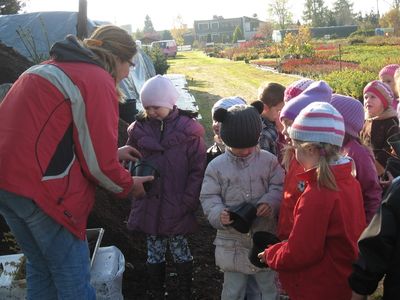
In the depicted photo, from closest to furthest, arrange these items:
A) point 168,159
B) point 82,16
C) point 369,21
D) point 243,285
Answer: point 243,285 < point 168,159 < point 82,16 < point 369,21

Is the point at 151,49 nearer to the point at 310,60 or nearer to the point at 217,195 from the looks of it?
the point at 310,60

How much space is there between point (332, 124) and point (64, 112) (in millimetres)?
1239

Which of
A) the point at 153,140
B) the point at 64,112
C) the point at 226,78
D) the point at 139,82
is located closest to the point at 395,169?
the point at 153,140

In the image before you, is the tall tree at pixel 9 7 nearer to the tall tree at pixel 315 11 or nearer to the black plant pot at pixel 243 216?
the black plant pot at pixel 243 216

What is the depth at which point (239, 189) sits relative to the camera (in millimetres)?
2703

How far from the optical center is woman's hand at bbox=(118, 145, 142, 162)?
2934 millimetres

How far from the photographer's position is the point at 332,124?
2150 mm

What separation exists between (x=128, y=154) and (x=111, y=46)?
785mm

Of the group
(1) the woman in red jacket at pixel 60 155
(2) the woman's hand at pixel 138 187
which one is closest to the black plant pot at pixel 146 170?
(2) the woman's hand at pixel 138 187

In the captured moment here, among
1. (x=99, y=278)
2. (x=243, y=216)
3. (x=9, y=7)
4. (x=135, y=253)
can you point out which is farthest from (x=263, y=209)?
(x=9, y=7)

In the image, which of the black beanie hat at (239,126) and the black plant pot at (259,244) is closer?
the black plant pot at (259,244)

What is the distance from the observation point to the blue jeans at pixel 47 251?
212 centimetres

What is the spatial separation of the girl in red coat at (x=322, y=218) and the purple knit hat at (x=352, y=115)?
53 centimetres

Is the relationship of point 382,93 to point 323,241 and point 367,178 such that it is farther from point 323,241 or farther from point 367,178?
point 323,241
